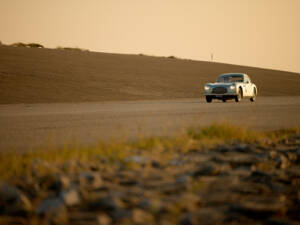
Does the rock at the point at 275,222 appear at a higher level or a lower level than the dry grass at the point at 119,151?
lower

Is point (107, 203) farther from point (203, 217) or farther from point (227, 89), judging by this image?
point (227, 89)

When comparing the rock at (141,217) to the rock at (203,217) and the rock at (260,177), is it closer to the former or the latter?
the rock at (203,217)

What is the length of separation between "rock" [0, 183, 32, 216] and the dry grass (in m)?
0.66

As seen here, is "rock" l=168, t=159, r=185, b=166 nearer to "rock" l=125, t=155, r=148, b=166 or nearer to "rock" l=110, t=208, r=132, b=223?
"rock" l=125, t=155, r=148, b=166

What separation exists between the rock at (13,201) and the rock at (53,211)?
14 cm

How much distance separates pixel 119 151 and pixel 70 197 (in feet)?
7.05

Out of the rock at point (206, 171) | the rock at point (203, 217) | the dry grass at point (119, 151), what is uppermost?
the dry grass at point (119, 151)

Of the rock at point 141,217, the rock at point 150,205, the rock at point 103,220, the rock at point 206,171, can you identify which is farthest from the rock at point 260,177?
the rock at point 103,220

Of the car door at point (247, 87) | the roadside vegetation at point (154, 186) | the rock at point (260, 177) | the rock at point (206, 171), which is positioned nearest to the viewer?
the roadside vegetation at point (154, 186)

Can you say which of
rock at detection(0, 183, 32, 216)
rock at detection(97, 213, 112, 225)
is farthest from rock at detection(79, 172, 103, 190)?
rock at detection(97, 213, 112, 225)

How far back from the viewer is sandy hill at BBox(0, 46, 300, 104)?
2664 centimetres

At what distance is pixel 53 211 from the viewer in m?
2.93

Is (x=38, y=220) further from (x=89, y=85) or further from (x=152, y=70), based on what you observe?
(x=152, y=70)

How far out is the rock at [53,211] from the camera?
282 cm
